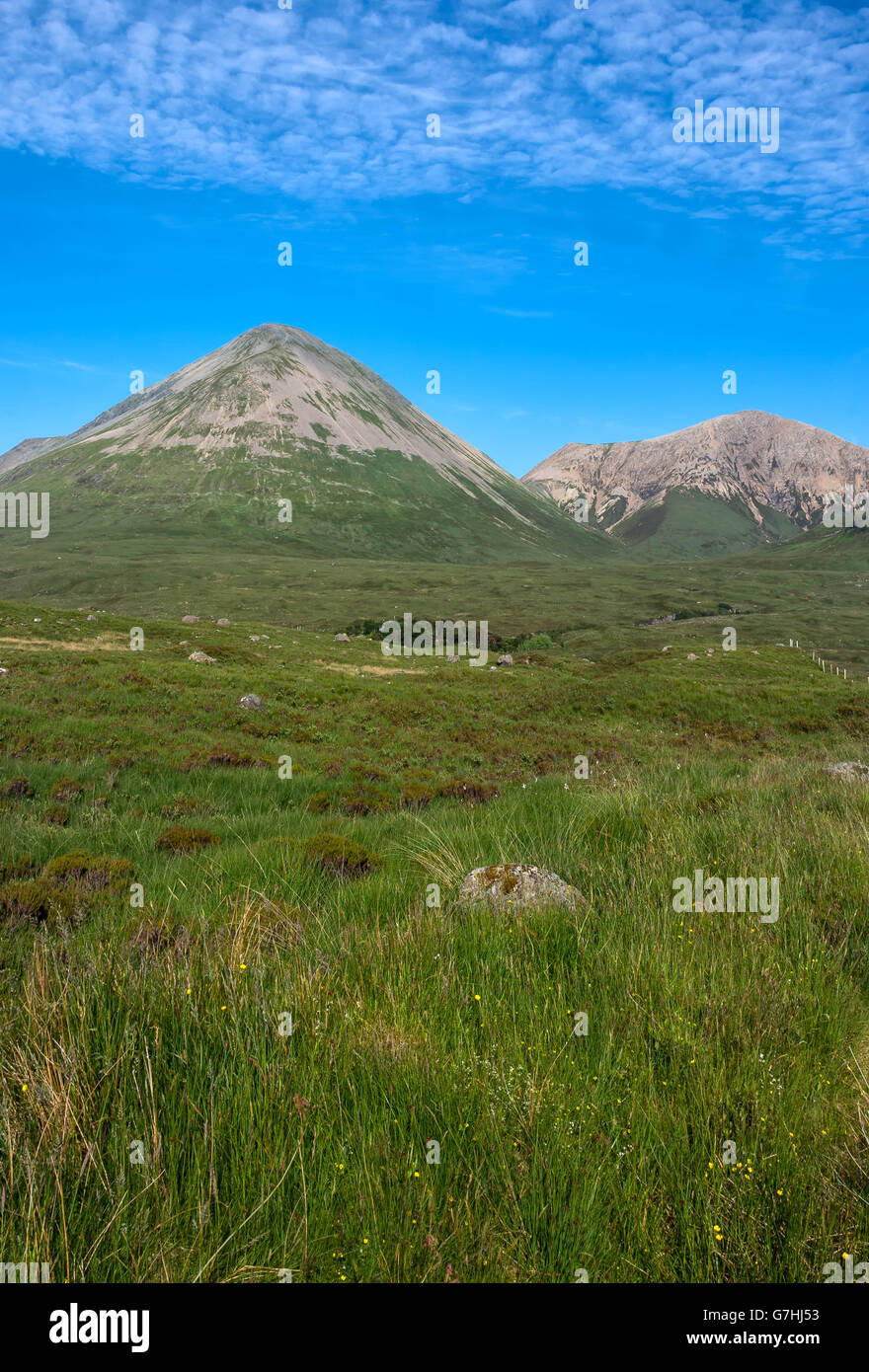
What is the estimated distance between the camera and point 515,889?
5.45 meters

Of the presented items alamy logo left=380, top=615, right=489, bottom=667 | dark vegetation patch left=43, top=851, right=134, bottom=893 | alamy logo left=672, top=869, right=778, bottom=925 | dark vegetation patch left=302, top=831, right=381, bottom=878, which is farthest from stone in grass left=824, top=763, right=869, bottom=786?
alamy logo left=380, top=615, right=489, bottom=667

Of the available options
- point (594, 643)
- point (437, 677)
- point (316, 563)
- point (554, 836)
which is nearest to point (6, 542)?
point (316, 563)

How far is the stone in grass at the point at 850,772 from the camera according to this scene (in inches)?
397

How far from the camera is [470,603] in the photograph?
113 metres

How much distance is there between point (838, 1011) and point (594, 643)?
76665 mm

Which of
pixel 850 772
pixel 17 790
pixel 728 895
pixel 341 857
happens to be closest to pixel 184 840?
pixel 341 857

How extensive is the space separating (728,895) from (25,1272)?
200 inches

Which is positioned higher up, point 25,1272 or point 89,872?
point 25,1272

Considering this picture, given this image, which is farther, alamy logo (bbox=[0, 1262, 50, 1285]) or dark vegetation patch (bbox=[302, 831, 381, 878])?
dark vegetation patch (bbox=[302, 831, 381, 878])

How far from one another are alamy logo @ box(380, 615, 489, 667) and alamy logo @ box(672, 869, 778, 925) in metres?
45.7

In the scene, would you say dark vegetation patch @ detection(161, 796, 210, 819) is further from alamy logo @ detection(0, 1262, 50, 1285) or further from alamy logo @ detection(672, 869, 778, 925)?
alamy logo @ detection(0, 1262, 50, 1285)

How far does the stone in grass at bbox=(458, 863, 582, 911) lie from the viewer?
17.4 feet
